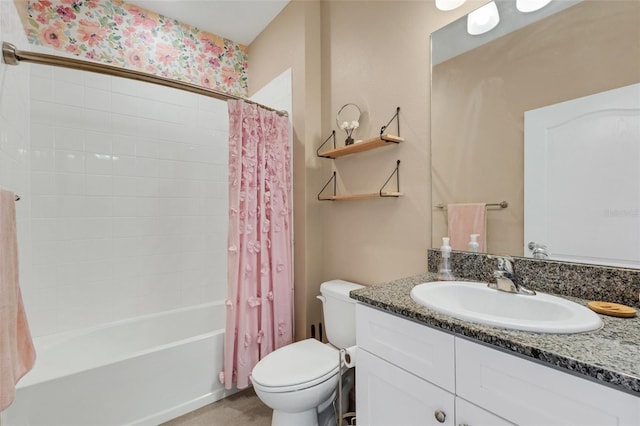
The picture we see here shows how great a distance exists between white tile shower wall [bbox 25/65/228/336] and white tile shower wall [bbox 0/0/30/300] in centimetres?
9

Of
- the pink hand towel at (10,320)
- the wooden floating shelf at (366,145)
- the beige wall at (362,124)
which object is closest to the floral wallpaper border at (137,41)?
the beige wall at (362,124)

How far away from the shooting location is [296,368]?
4.67 feet

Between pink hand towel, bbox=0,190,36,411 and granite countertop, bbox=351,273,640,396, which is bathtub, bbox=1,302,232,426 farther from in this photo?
granite countertop, bbox=351,273,640,396

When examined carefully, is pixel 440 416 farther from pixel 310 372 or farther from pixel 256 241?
pixel 256 241

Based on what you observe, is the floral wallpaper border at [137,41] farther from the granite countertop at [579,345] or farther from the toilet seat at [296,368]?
the granite countertop at [579,345]

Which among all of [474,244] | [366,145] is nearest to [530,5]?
[366,145]

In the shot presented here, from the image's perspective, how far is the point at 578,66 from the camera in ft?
3.27

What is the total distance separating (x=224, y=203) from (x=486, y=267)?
212 cm

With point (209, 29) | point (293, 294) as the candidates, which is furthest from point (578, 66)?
point (209, 29)

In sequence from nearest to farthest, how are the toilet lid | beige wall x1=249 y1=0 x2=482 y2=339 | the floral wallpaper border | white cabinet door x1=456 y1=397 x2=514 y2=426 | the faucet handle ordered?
white cabinet door x1=456 y1=397 x2=514 y2=426, the faucet handle, the toilet lid, beige wall x1=249 y1=0 x2=482 y2=339, the floral wallpaper border

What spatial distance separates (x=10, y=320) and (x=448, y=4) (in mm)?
2139

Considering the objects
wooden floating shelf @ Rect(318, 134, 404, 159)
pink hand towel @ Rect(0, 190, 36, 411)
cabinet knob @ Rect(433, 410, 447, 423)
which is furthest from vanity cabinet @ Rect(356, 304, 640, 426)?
pink hand towel @ Rect(0, 190, 36, 411)

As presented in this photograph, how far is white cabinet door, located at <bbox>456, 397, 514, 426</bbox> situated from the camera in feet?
2.30

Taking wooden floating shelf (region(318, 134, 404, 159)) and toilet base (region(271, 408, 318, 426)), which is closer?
toilet base (region(271, 408, 318, 426))
